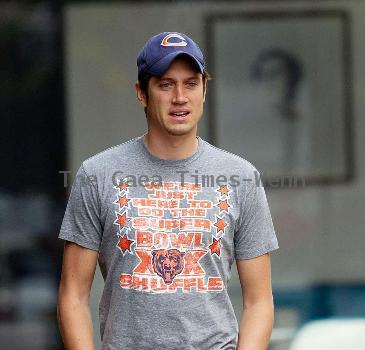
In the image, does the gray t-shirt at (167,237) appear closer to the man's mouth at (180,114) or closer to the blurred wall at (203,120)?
the man's mouth at (180,114)

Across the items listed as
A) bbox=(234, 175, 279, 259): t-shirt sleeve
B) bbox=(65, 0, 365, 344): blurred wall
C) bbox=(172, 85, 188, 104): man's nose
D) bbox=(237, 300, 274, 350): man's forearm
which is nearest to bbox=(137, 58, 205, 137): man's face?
bbox=(172, 85, 188, 104): man's nose

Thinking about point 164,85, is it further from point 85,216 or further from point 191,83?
point 85,216

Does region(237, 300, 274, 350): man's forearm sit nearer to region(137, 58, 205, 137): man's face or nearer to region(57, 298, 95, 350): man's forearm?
region(57, 298, 95, 350): man's forearm

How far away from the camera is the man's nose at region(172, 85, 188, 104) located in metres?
3.23

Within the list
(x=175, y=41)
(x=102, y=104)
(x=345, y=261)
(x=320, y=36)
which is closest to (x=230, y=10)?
(x=320, y=36)

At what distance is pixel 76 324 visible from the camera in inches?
129

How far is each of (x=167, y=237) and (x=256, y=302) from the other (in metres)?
0.41

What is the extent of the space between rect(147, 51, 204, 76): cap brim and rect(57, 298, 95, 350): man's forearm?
791 mm

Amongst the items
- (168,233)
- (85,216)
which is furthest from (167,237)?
(85,216)

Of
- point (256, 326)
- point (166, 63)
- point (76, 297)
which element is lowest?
point (256, 326)

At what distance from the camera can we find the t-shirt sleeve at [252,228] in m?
3.31

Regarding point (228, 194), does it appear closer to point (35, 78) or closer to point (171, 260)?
point (171, 260)

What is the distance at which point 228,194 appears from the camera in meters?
3.28

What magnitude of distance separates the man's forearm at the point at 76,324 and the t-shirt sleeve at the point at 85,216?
0.20 m
